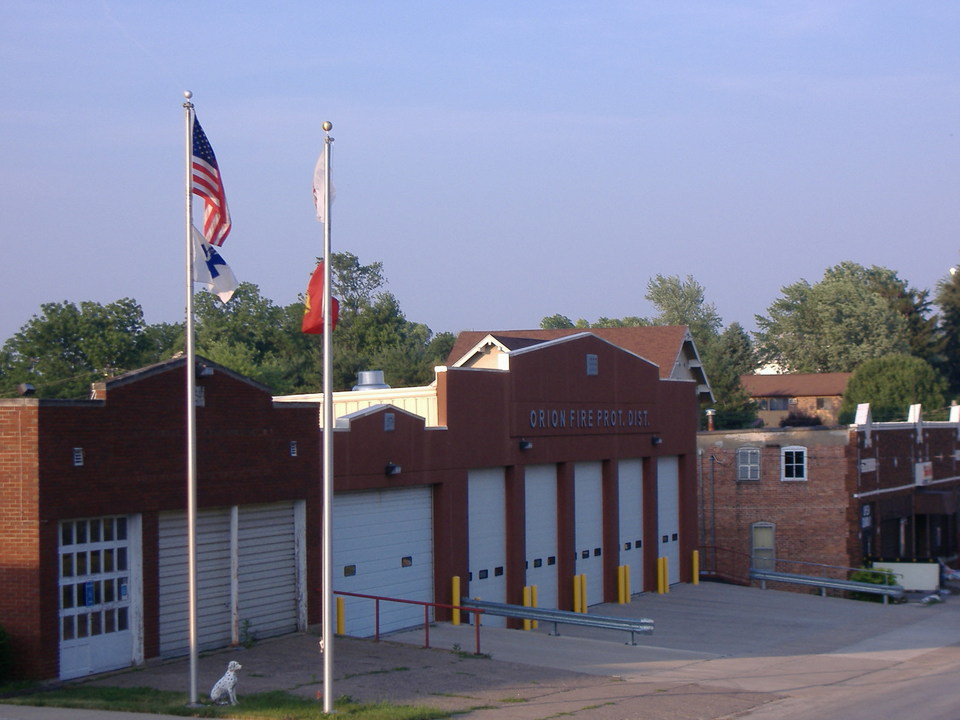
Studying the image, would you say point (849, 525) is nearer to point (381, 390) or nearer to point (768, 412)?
point (381, 390)

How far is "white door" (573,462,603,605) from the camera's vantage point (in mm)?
30359

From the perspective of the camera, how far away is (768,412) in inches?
3324

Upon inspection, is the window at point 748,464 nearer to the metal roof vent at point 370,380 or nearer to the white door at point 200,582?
the metal roof vent at point 370,380

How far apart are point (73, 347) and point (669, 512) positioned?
39.4 m

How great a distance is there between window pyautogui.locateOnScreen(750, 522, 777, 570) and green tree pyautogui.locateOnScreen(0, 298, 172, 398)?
34.8 metres

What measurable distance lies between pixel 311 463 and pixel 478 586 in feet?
23.2

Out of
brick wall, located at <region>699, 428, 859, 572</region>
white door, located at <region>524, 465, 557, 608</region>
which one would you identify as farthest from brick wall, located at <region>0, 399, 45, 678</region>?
brick wall, located at <region>699, 428, 859, 572</region>

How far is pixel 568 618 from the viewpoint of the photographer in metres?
24.2

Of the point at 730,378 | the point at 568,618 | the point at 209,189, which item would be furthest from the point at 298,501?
the point at 730,378

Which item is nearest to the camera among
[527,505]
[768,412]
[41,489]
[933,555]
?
[41,489]

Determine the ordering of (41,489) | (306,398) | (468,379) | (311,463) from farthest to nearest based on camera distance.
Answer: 1. (306,398)
2. (468,379)
3. (311,463)
4. (41,489)

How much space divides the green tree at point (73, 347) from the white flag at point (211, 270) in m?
46.6

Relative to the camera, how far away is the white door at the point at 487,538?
1036 inches

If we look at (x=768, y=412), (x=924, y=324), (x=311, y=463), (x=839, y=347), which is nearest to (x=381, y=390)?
(x=311, y=463)
